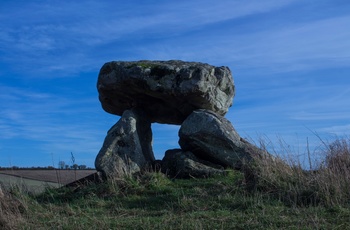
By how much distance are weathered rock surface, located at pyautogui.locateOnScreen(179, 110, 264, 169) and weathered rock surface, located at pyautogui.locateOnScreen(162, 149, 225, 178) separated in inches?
9.4

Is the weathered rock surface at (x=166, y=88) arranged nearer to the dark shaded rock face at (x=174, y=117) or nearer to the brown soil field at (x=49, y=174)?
the dark shaded rock face at (x=174, y=117)

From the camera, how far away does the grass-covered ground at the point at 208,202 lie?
28.8 ft

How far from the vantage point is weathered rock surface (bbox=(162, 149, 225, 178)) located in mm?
13164

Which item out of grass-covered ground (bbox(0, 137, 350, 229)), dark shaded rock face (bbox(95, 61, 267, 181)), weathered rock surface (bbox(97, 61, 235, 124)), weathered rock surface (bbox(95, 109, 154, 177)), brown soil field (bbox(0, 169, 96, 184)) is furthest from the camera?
brown soil field (bbox(0, 169, 96, 184))

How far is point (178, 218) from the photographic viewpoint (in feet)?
29.5

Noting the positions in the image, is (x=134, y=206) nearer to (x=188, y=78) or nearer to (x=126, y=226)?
(x=126, y=226)

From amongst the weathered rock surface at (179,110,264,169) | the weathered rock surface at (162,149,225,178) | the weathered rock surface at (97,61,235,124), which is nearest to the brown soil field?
the weathered rock surface at (97,61,235,124)

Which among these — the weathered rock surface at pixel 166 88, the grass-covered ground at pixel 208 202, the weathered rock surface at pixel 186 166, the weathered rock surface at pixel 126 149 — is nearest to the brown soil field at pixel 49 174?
the weathered rock surface at pixel 126 149

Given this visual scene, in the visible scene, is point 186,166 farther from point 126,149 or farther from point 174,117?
point 174,117

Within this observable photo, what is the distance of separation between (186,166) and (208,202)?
10.4ft

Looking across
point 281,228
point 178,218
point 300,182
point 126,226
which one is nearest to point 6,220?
point 126,226

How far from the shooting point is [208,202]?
33.5 feet

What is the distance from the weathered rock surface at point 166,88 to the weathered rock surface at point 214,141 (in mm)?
713

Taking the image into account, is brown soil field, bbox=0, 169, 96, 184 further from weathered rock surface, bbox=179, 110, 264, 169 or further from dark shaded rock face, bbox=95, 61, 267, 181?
weathered rock surface, bbox=179, 110, 264, 169
